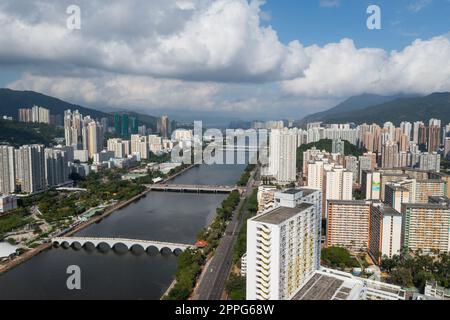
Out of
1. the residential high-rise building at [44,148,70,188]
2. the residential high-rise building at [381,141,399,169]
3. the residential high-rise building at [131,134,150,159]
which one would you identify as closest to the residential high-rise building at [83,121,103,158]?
the residential high-rise building at [131,134,150,159]

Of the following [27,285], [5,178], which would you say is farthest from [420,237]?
[5,178]

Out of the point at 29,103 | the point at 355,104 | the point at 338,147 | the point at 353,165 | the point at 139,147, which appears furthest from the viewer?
the point at 355,104

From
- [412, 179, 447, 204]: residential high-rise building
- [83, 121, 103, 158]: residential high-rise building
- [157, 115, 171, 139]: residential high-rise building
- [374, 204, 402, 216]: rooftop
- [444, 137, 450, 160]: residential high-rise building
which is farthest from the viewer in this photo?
[157, 115, 171, 139]: residential high-rise building

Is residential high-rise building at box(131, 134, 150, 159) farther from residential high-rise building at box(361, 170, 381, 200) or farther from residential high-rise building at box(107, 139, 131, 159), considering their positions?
residential high-rise building at box(361, 170, 381, 200)

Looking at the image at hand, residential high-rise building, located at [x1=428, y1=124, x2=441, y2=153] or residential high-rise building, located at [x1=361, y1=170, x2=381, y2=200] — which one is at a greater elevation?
residential high-rise building, located at [x1=428, y1=124, x2=441, y2=153]

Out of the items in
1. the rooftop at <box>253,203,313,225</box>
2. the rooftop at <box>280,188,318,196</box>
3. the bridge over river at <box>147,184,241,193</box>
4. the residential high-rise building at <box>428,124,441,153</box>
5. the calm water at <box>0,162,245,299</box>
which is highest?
the residential high-rise building at <box>428,124,441,153</box>

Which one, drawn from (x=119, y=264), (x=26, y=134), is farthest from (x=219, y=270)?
(x=26, y=134)

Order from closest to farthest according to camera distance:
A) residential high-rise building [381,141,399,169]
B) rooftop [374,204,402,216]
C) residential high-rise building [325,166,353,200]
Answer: rooftop [374,204,402,216] → residential high-rise building [325,166,353,200] → residential high-rise building [381,141,399,169]

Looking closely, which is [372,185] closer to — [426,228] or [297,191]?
[426,228]
